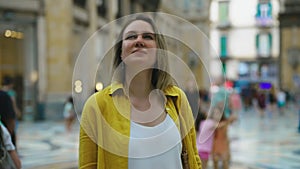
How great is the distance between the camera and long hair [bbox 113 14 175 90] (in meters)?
1.94

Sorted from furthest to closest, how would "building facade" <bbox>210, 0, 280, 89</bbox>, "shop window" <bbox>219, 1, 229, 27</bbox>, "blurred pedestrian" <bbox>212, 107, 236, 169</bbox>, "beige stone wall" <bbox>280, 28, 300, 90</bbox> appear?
"shop window" <bbox>219, 1, 229, 27</bbox> → "building facade" <bbox>210, 0, 280, 89</bbox> → "beige stone wall" <bbox>280, 28, 300, 90</bbox> → "blurred pedestrian" <bbox>212, 107, 236, 169</bbox>

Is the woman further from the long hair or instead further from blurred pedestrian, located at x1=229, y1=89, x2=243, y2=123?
blurred pedestrian, located at x1=229, y1=89, x2=243, y2=123

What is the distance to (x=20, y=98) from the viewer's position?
17.8 m

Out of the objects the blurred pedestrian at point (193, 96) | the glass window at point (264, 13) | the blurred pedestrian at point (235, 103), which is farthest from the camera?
the glass window at point (264, 13)

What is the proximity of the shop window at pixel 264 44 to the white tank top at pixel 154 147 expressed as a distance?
57.6 metres

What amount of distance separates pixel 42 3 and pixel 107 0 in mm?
Result: 6041

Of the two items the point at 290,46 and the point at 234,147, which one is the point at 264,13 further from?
the point at 234,147

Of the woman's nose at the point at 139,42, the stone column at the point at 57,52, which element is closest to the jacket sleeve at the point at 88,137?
the woman's nose at the point at 139,42

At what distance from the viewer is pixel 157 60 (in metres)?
1.96

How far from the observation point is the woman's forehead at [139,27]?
1.89 meters

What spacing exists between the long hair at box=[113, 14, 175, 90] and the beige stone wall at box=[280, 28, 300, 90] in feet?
109

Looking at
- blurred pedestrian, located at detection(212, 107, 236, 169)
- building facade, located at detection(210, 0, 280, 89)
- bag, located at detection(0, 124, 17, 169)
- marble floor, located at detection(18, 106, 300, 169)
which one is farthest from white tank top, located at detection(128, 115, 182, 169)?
building facade, located at detection(210, 0, 280, 89)

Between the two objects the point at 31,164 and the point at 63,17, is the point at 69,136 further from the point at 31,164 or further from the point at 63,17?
the point at 63,17

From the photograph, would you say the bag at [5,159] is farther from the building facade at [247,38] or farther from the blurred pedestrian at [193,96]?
the building facade at [247,38]
